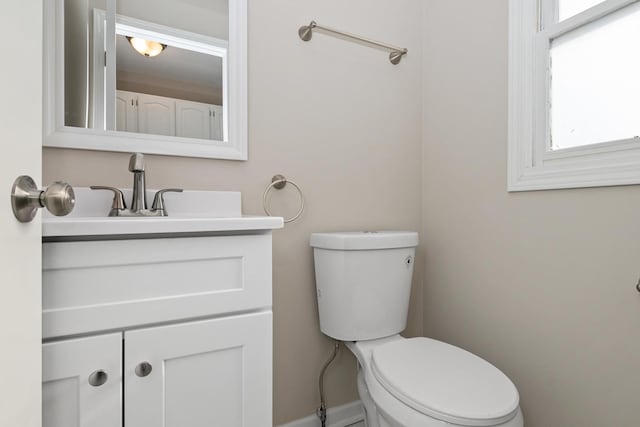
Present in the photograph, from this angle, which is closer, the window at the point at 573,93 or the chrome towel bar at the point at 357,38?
the window at the point at 573,93

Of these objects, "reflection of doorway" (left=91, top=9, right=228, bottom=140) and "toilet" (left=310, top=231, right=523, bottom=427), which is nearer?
"toilet" (left=310, top=231, right=523, bottom=427)

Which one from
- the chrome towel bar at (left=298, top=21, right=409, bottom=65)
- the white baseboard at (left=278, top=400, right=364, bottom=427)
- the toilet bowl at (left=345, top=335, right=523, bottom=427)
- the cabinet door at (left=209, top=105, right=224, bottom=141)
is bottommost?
the white baseboard at (left=278, top=400, right=364, bottom=427)

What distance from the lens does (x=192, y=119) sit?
1.17 m

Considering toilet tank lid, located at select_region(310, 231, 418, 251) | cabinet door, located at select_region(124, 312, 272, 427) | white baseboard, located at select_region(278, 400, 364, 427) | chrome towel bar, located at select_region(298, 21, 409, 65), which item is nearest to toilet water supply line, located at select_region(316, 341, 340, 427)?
white baseboard, located at select_region(278, 400, 364, 427)

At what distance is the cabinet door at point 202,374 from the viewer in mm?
683

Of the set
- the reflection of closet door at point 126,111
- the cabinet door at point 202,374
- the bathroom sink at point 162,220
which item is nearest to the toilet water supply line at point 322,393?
the cabinet door at point 202,374

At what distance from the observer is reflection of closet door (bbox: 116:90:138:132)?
107 cm

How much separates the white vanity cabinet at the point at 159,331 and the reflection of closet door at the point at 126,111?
563 millimetres

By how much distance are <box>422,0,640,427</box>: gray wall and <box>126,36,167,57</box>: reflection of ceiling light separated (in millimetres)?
1135

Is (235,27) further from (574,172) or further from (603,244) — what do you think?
(603,244)

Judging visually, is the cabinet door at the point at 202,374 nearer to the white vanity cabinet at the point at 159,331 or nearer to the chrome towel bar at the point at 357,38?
the white vanity cabinet at the point at 159,331

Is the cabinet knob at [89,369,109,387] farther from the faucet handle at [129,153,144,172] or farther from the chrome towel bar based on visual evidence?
the chrome towel bar
